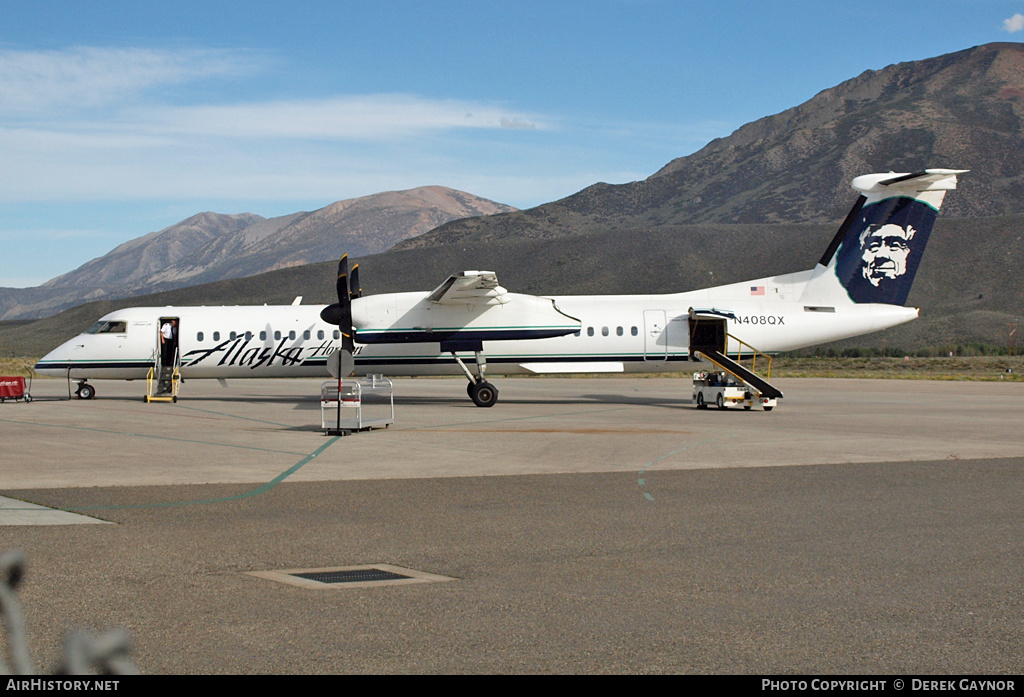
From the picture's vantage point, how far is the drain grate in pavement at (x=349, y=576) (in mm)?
7320

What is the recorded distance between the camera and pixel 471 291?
2806 centimetres

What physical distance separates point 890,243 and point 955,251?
111m

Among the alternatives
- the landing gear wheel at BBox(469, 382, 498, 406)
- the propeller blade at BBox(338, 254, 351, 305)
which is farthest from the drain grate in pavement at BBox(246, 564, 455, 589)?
the landing gear wheel at BBox(469, 382, 498, 406)

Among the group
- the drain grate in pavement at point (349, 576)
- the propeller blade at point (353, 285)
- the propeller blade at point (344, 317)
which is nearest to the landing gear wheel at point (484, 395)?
the propeller blade at point (344, 317)

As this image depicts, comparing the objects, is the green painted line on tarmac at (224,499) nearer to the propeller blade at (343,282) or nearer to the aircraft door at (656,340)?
the propeller blade at (343,282)

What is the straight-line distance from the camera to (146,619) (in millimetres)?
6164

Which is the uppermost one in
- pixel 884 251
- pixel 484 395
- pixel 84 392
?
pixel 884 251

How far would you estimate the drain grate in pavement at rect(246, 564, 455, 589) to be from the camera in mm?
7320

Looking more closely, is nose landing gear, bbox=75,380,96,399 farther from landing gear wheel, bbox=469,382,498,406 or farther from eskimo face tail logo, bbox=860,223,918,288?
eskimo face tail logo, bbox=860,223,918,288

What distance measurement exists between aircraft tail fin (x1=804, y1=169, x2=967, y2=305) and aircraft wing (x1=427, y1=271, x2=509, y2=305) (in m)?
9.93

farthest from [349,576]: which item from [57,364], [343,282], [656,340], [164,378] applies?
[57,364]

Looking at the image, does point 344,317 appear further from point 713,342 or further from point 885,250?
point 885,250

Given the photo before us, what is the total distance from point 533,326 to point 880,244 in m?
11.2

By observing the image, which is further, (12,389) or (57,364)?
(12,389)
